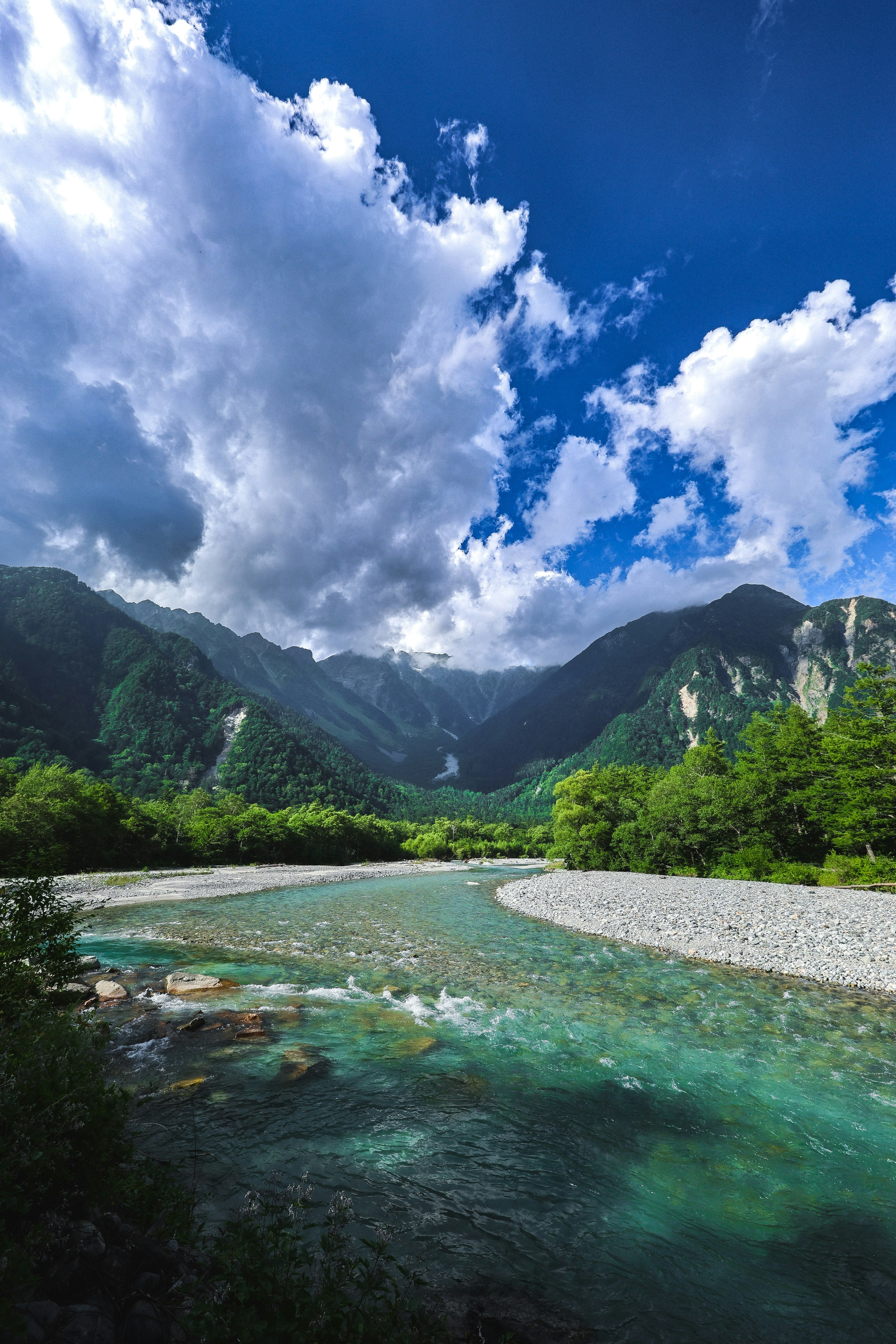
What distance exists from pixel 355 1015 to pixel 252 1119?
5973 mm

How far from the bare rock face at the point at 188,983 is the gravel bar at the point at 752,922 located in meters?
18.3

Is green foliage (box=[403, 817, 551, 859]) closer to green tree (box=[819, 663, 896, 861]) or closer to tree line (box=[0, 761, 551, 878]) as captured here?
tree line (box=[0, 761, 551, 878])

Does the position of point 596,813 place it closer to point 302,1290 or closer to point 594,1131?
point 594,1131

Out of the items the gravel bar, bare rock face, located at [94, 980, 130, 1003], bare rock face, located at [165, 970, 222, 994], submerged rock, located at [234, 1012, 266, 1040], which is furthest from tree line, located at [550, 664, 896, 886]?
bare rock face, located at [94, 980, 130, 1003]

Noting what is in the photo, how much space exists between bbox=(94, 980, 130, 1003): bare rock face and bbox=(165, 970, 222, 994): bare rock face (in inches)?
50.5

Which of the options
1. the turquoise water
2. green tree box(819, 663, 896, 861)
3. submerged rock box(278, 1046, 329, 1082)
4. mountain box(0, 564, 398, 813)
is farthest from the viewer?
mountain box(0, 564, 398, 813)

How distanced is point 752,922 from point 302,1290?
26.5m

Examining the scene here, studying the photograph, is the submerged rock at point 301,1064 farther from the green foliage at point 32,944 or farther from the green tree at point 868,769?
the green tree at point 868,769

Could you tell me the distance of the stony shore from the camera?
135 feet

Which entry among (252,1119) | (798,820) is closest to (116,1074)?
(252,1119)

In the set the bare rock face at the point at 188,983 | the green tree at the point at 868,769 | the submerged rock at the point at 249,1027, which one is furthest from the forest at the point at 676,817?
the submerged rock at the point at 249,1027

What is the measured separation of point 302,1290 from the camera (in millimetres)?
4160

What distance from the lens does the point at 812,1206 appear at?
24.4 feet

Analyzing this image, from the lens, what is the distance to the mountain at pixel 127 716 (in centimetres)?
13125
